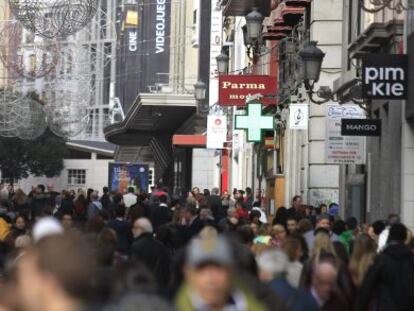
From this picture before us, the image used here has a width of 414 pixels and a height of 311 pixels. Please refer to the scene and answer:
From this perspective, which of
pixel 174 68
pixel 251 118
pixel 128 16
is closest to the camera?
pixel 251 118

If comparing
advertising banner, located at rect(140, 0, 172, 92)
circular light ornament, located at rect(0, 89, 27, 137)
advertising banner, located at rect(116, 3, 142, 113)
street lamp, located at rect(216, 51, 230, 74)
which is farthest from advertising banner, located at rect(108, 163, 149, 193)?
advertising banner, located at rect(116, 3, 142, 113)

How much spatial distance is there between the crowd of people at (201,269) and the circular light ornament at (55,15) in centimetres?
1141

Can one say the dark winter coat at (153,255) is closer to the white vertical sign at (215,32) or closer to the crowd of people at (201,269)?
the crowd of people at (201,269)

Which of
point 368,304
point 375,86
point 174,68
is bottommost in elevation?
point 368,304

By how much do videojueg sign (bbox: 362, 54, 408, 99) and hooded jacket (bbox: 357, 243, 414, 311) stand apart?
9.44 meters

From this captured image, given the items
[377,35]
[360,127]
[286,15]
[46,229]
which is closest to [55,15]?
[286,15]

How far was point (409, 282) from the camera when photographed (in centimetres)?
1218

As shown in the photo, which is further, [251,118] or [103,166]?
[103,166]

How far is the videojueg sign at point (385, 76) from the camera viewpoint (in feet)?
71.6

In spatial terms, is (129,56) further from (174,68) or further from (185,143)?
(185,143)

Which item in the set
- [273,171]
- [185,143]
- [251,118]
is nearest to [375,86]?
[251,118]

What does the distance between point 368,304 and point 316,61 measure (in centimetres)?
1253

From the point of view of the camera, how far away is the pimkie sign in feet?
123

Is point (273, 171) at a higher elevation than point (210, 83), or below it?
below
